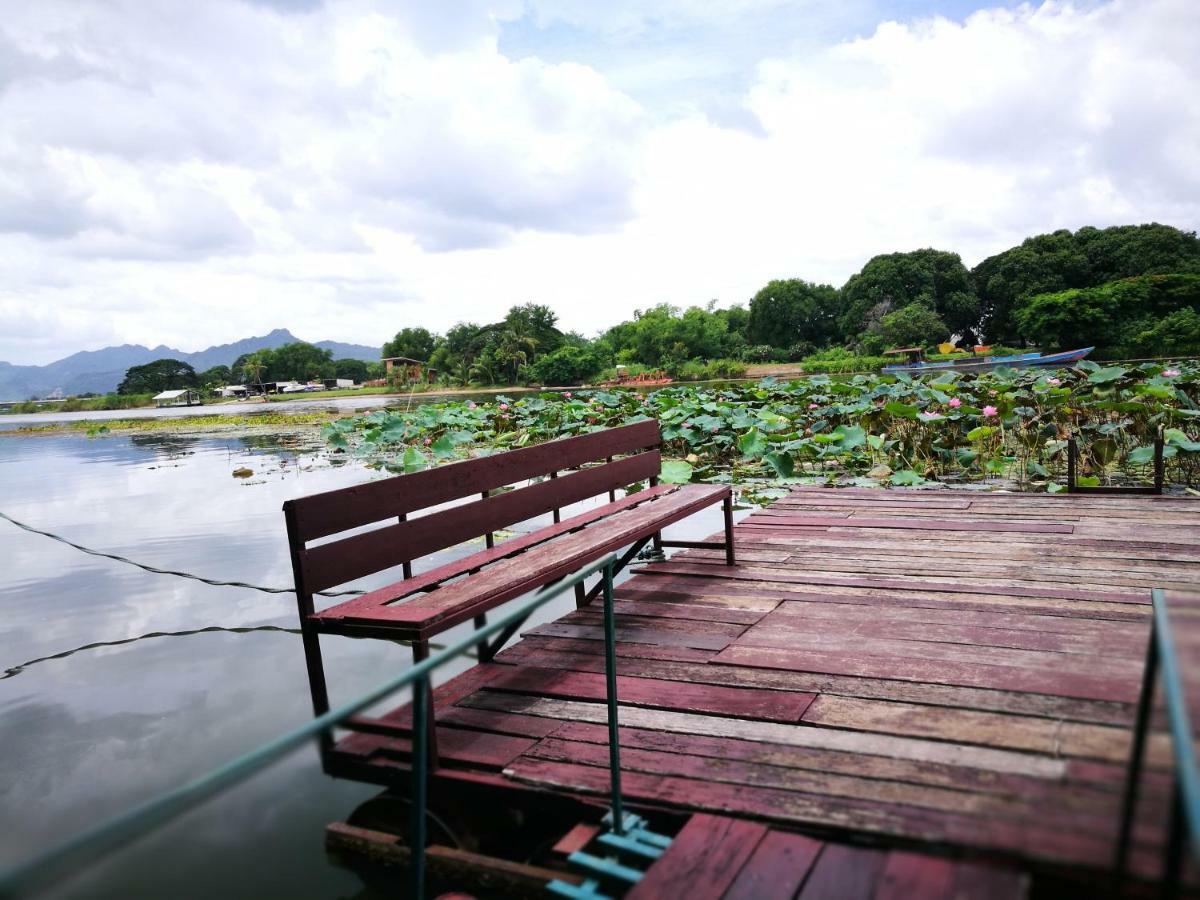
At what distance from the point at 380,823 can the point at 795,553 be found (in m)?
2.48

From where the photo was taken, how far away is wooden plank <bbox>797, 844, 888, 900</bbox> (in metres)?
1.43

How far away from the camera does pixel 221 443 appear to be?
612 inches

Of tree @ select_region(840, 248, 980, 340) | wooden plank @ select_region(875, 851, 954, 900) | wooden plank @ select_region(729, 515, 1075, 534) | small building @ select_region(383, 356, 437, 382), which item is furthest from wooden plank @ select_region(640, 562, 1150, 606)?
tree @ select_region(840, 248, 980, 340)

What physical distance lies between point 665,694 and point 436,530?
39.3 inches

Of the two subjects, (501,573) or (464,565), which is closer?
(501,573)

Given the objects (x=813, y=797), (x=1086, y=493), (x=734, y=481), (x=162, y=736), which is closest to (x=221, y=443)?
(x=734, y=481)

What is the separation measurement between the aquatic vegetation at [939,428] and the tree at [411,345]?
6391 cm

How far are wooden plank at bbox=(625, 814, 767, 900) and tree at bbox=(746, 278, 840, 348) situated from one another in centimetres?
5412

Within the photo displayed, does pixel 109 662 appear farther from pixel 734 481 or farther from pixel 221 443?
pixel 221 443

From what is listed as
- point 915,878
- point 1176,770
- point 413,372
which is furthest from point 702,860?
point 413,372

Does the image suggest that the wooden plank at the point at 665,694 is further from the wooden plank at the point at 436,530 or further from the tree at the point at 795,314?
the tree at the point at 795,314

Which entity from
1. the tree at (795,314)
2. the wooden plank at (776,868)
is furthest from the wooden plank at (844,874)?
the tree at (795,314)

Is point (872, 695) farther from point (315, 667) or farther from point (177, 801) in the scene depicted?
point (177, 801)

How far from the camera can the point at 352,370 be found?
79562mm
